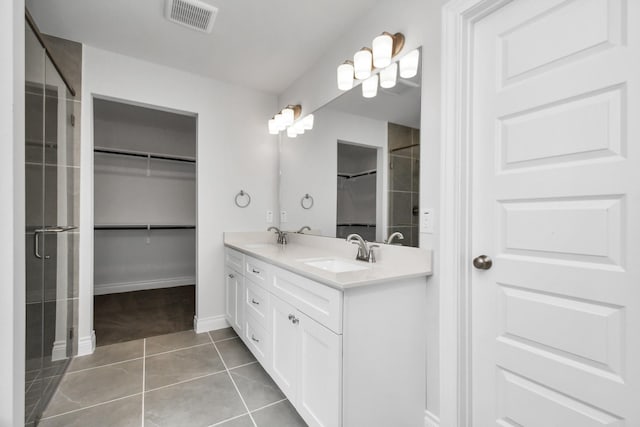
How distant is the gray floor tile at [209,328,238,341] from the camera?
2.59 m

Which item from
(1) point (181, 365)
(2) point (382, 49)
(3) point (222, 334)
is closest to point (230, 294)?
(3) point (222, 334)

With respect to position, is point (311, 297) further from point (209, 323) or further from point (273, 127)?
point (273, 127)

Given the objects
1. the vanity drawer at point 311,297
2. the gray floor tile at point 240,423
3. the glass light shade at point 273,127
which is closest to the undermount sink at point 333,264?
the vanity drawer at point 311,297

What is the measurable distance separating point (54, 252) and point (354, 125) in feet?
6.84

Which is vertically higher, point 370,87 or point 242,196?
point 370,87

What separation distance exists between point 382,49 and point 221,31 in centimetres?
123

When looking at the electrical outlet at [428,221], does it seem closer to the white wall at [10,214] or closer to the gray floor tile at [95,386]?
the white wall at [10,214]

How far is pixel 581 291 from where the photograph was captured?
40.5 inches

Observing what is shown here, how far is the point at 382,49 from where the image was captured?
1624mm

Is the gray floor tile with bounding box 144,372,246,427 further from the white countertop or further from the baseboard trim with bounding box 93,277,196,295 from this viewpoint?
the baseboard trim with bounding box 93,277,196,295

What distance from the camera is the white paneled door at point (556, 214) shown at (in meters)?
0.95

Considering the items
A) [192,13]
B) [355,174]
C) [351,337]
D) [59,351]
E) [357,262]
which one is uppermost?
[192,13]

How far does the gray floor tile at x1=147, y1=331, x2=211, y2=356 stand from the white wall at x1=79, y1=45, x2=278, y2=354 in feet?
0.42

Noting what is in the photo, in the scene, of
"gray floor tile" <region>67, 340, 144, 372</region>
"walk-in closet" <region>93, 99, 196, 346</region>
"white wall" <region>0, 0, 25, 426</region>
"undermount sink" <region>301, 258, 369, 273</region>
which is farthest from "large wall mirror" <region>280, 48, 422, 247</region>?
"walk-in closet" <region>93, 99, 196, 346</region>
